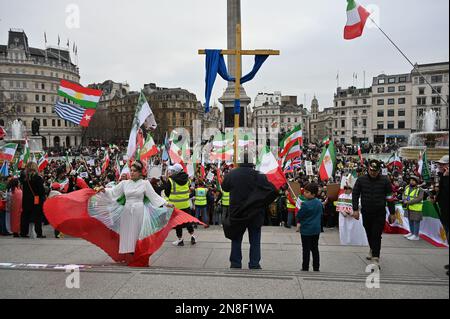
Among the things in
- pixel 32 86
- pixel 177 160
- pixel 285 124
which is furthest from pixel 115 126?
pixel 177 160

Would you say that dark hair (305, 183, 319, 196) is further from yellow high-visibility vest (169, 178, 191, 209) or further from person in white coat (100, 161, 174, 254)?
yellow high-visibility vest (169, 178, 191, 209)

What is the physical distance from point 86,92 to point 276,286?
9.00 meters

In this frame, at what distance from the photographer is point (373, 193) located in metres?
5.85

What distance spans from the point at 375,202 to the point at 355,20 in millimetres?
6028

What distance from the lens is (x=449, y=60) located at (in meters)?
2.72

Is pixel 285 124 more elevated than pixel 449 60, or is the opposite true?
pixel 285 124

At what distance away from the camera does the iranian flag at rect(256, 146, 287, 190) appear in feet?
33.3

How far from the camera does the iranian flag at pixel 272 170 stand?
33.3 feet

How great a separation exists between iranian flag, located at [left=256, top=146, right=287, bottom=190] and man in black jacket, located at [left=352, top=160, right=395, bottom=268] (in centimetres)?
411

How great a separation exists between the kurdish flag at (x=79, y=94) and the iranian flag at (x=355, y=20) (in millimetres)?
7624

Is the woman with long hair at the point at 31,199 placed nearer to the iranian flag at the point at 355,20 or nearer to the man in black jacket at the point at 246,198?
the man in black jacket at the point at 246,198

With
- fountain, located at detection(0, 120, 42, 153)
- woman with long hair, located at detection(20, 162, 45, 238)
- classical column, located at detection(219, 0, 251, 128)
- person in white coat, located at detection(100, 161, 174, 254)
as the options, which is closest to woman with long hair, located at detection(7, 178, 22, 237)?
woman with long hair, located at detection(20, 162, 45, 238)
